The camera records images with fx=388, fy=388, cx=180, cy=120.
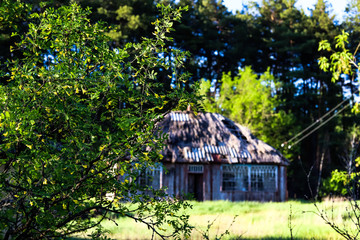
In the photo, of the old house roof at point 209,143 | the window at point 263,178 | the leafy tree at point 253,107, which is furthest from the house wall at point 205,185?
the leafy tree at point 253,107

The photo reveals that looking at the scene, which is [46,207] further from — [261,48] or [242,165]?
[261,48]

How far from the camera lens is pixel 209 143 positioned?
72.5 ft

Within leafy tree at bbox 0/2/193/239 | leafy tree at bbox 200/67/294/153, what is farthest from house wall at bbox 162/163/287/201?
leafy tree at bbox 0/2/193/239

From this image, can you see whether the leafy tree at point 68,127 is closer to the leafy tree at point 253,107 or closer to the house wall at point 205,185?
the house wall at point 205,185

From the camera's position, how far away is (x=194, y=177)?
909 inches

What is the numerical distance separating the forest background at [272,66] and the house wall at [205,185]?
8515mm

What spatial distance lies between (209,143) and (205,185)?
7.85ft

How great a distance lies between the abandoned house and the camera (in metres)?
21.5

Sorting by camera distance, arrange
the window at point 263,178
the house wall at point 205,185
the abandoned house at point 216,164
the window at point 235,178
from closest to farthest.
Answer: the abandoned house at point 216,164 < the house wall at point 205,185 < the window at point 235,178 < the window at point 263,178

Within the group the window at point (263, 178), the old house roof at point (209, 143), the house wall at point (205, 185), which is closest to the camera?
the old house roof at point (209, 143)

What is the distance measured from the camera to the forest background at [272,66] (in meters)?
31.3

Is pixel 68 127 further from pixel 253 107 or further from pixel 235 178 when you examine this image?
pixel 253 107

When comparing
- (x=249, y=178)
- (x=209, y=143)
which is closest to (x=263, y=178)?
(x=249, y=178)

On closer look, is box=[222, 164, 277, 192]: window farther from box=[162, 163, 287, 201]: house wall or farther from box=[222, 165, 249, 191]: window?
box=[162, 163, 287, 201]: house wall
